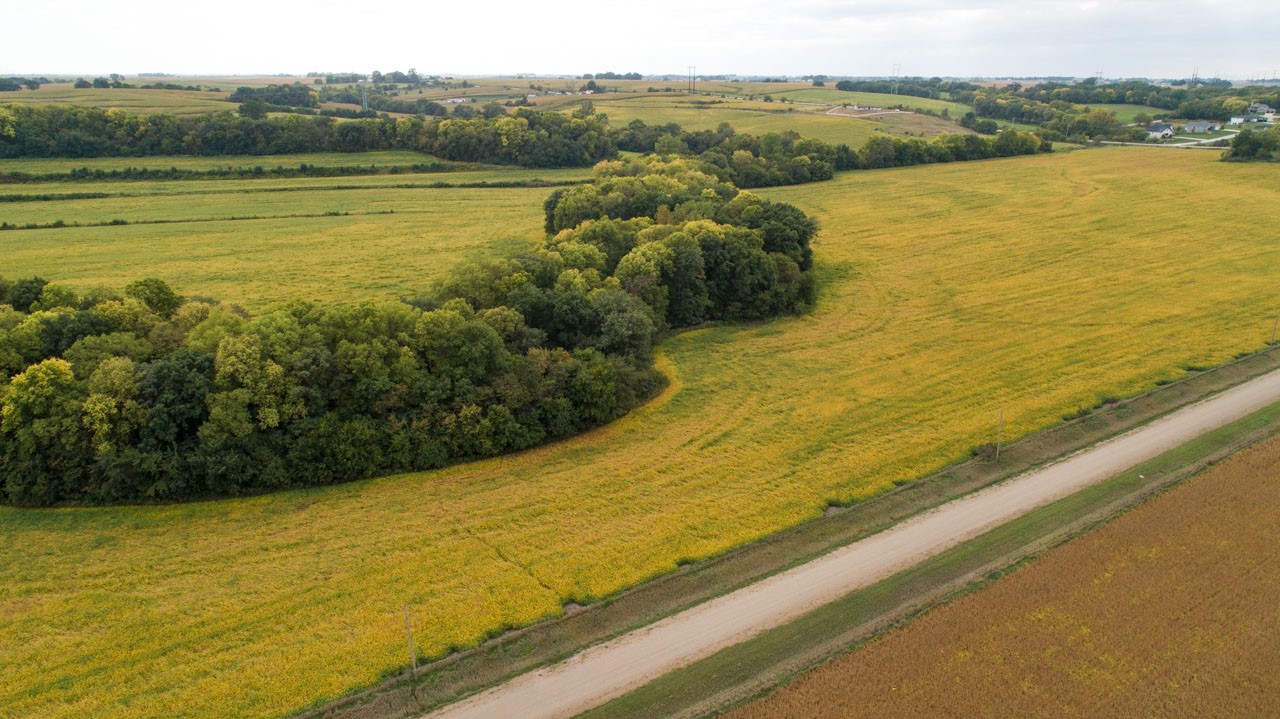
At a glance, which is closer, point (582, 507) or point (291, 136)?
point (582, 507)

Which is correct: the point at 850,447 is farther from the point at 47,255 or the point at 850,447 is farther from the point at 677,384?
the point at 47,255

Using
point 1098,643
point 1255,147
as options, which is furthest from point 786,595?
point 1255,147

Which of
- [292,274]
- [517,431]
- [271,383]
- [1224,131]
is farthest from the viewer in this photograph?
[1224,131]

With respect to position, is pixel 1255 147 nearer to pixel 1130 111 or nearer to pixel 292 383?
pixel 1130 111

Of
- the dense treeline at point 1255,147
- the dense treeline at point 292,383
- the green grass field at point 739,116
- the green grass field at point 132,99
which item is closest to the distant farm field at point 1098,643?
the dense treeline at point 292,383

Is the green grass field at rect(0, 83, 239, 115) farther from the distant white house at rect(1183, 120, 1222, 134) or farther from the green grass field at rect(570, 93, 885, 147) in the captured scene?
the distant white house at rect(1183, 120, 1222, 134)

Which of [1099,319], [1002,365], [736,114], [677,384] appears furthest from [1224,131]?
[677,384]

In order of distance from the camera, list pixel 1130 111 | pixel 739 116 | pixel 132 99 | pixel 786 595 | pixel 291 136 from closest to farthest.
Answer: pixel 786 595 < pixel 291 136 < pixel 132 99 < pixel 739 116 < pixel 1130 111
